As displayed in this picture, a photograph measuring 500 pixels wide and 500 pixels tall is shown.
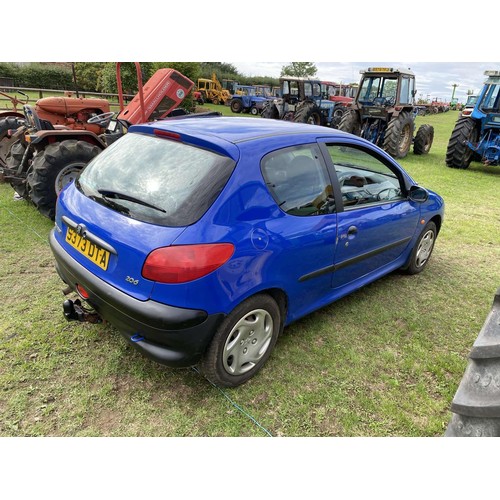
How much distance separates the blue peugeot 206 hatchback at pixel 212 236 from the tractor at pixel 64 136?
4.58 feet

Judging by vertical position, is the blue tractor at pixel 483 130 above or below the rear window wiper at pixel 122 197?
below

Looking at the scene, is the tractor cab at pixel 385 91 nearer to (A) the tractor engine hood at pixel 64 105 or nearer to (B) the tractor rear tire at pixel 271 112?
(B) the tractor rear tire at pixel 271 112

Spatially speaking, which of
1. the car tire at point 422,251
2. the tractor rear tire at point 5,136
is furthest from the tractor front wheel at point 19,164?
the car tire at point 422,251

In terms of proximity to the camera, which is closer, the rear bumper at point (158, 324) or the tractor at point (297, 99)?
the rear bumper at point (158, 324)

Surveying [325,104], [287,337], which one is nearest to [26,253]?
[287,337]

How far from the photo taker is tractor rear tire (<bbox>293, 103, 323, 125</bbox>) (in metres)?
14.9

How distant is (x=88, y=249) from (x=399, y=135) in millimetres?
11036

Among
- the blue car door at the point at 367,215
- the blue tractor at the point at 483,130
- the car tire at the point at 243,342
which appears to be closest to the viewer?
the car tire at the point at 243,342

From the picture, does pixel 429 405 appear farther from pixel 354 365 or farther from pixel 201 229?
pixel 201 229

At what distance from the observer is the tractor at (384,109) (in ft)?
38.8

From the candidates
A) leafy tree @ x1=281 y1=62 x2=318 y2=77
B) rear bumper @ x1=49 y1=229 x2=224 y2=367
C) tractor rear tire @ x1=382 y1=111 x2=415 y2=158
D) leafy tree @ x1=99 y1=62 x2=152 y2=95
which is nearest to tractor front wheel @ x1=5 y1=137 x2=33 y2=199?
rear bumper @ x1=49 y1=229 x2=224 y2=367

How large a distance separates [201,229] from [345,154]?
174 cm

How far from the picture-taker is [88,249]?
2385 mm

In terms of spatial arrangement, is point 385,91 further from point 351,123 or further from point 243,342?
point 243,342
